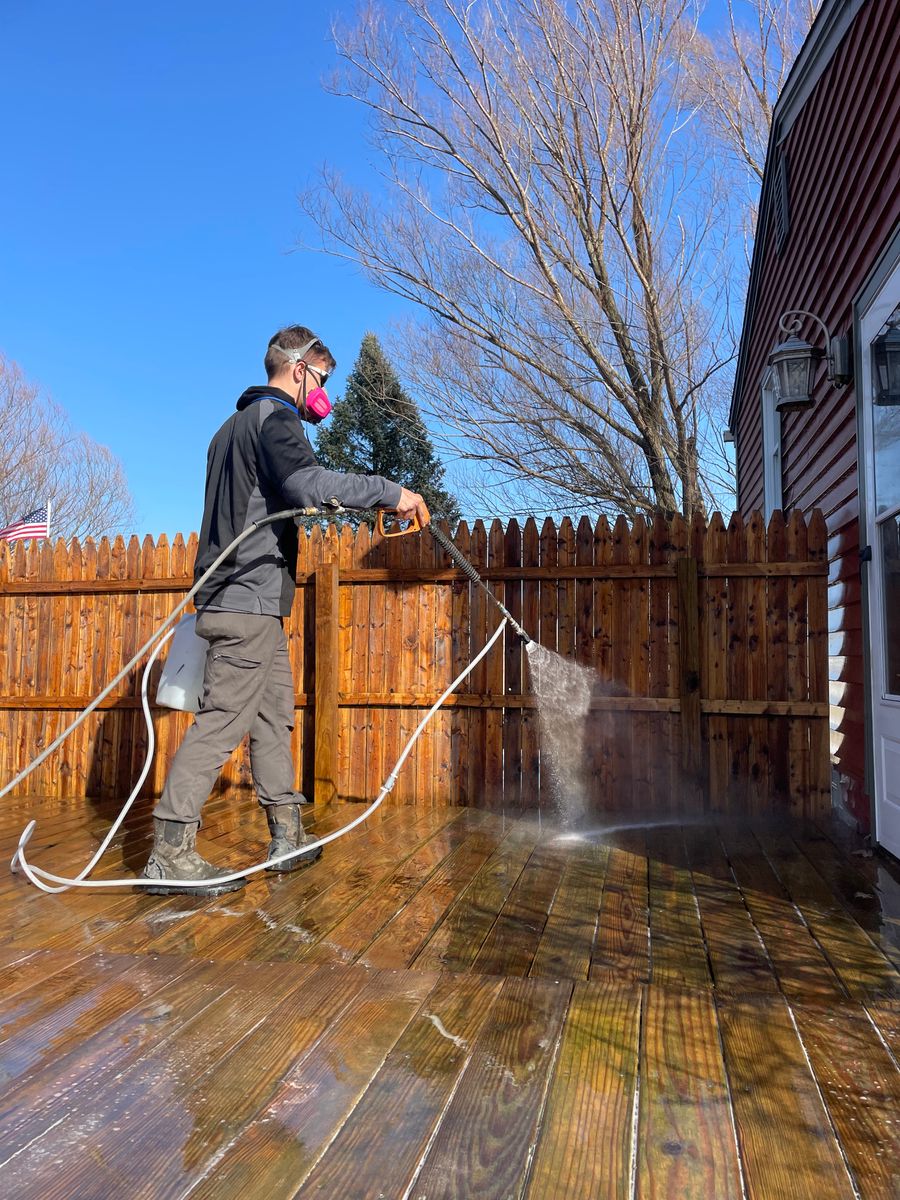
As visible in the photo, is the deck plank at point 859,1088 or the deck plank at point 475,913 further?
the deck plank at point 475,913

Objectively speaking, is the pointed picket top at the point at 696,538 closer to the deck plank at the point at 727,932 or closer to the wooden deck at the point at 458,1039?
the deck plank at the point at 727,932

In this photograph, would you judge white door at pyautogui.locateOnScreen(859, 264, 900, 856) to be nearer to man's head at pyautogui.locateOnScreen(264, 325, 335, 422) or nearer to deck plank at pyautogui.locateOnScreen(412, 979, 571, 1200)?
deck plank at pyautogui.locateOnScreen(412, 979, 571, 1200)

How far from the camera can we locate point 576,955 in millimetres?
2242

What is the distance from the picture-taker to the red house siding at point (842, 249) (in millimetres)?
3668

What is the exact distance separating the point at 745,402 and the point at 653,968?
7.26 meters

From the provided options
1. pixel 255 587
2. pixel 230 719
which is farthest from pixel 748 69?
pixel 230 719

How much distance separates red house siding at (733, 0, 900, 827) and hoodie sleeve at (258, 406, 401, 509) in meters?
2.32

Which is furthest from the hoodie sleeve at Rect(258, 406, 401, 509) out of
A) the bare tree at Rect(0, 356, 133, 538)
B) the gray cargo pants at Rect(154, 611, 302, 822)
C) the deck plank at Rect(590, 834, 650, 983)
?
the bare tree at Rect(0, 356, 133, 538)

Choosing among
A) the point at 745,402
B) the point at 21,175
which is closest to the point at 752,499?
the point at 745,402

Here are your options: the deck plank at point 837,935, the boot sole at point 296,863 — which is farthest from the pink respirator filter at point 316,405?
the deck plank at point 837,935

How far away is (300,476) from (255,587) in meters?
0.45

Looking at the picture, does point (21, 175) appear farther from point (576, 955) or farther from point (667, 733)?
point (576, 955)

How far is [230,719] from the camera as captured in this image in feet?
9.80

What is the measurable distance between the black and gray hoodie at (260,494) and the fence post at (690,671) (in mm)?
2019
